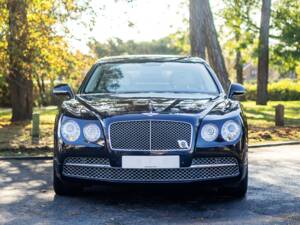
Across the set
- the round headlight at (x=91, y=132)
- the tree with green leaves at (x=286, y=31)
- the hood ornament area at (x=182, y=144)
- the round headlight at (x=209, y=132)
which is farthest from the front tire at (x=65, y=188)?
the tree with green leaves at (x=286, y=31)

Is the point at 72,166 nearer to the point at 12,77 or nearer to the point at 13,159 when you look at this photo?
the point at 13,159

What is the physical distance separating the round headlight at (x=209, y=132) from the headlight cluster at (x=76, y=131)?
1047 millimetres

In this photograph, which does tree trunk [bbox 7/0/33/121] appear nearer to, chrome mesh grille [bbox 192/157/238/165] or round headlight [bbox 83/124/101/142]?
round headlight [bbox 83/124/101/142]

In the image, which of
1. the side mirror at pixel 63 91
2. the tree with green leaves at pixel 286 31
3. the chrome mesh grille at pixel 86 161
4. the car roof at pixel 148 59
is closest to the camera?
the chrome mesh grille at pixel 86 161

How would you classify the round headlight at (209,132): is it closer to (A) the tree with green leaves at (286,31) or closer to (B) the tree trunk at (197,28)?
(B) the tree trunk at (197,28)

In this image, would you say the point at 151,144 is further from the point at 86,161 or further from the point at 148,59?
the point at 148,59

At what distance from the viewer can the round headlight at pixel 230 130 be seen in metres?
6.12

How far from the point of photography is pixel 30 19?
61.2 ft

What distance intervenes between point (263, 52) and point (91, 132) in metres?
29.0

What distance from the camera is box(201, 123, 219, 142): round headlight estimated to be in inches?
237

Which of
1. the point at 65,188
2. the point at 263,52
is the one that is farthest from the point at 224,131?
the point at 263,52

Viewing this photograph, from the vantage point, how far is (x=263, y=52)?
34.0 meters

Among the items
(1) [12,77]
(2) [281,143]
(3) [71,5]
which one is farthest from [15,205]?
(1) [12,77]

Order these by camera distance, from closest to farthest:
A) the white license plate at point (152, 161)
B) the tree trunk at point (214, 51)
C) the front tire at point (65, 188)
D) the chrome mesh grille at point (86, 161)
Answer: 1. the white license plate at point (152, 161)
2. the chrome mesh grille at point (86, 161)
3. the front tire at point (65, 188)
4. the tree trunk at point (214, 51)
